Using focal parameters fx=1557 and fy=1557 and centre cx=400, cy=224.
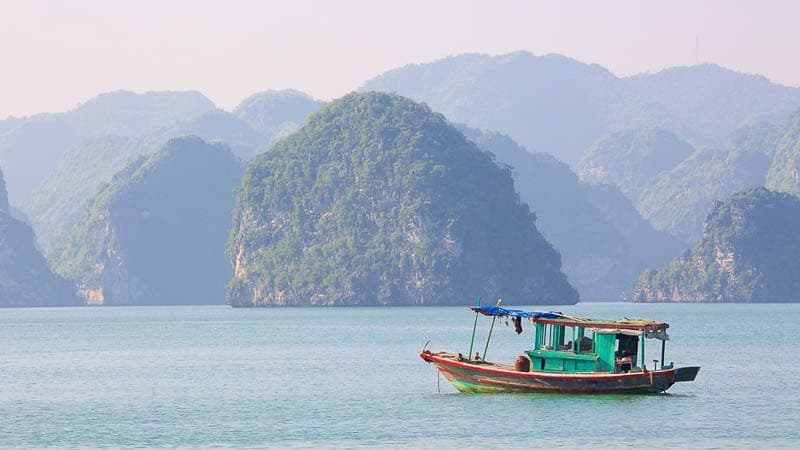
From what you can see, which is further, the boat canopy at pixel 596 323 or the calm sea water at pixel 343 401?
the boat canopy at pixel 596 323

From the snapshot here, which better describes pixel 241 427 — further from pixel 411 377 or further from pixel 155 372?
pixel 155 372

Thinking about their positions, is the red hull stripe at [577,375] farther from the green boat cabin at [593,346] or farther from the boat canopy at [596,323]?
the boat canopy at [596,323]

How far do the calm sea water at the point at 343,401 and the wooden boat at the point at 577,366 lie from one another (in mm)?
656

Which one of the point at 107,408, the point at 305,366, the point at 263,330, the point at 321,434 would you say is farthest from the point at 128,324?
the point at 321,434

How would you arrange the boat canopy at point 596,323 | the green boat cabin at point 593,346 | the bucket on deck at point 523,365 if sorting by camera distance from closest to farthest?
the boat canopy at point 596,323
the green boat cabin at point 593,346
the bucket on deck at point 523,365

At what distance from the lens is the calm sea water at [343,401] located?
5406cm

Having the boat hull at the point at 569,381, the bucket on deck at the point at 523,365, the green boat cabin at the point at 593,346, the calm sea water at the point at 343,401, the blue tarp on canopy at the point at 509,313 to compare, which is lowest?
the calm sea water at the point at 343,401

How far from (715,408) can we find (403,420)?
12586 millimetres

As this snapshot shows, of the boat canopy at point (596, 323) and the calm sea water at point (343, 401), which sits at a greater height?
the boat canopy at point (596, 323)

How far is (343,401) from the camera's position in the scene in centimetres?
6656

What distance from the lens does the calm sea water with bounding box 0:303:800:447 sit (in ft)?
177

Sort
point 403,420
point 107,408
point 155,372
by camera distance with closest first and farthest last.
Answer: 1. point 403,420
2. point 107,408
3. point 155,372

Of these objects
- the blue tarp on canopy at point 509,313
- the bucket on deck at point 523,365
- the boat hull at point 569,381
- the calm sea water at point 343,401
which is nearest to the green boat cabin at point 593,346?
the blue tarp on canopy at point 509,313

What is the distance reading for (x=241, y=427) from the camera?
57219mm
